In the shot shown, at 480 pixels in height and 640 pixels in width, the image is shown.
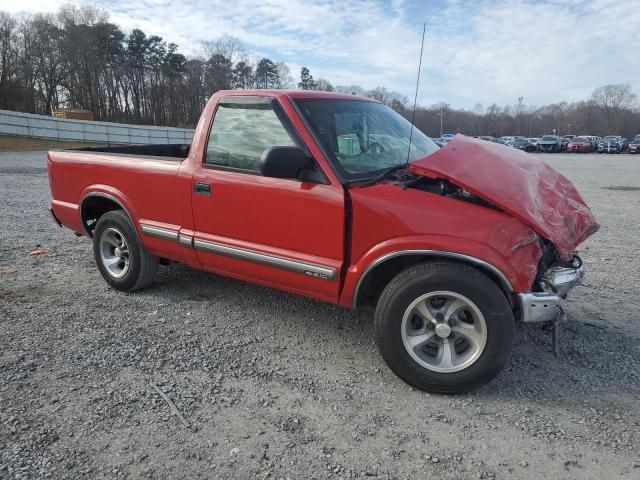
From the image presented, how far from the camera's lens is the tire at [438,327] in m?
2.98

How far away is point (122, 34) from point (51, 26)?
8.84 meters

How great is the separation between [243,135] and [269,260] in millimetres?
1045

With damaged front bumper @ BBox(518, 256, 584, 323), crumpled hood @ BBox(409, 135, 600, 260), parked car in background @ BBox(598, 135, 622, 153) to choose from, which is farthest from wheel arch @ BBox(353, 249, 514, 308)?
parked car in background @ BBox(598, 135, 622, 153)

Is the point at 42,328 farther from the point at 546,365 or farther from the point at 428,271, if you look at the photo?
the point at 546,365

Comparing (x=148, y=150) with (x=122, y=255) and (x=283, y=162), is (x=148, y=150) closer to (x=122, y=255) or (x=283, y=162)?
(x=122, y=255)

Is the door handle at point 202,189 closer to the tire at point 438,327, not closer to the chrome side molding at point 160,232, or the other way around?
the chrome side molding at point 160,232

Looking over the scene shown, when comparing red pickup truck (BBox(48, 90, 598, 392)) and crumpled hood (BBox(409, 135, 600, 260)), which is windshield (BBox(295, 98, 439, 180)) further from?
crumpled hood (BBox(409, 135, 600, 260))

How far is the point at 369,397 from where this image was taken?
123 inches

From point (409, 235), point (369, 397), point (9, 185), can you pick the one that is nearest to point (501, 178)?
point (409, 235)

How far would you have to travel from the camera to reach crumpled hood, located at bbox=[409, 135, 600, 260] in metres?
3.04

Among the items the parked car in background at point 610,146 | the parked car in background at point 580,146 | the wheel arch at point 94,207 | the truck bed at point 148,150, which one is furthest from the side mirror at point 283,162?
the parked car in background at point 580,146

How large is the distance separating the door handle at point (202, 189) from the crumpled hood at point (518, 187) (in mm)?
1676

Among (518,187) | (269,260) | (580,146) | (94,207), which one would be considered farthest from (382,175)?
(580,146)

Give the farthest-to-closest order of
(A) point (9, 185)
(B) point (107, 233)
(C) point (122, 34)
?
1. (C) point (122, 34)
2. (A) point (9, 185)
3. (B) point (107, 233)
